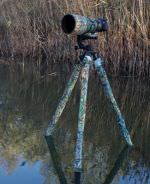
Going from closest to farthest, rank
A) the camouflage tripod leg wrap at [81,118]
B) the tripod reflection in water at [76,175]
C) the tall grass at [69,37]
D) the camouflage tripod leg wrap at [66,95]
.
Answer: the tripod reflection in water at [76,175], the camouflage tripod leg wrap at [81,118], the camouflage tripod leg wrap at [66,95], the tall grass at [69,37]

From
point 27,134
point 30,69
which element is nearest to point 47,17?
point 30,69

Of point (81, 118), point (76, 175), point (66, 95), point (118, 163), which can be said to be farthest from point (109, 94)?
point (76, 175)

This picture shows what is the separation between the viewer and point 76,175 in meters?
5.36

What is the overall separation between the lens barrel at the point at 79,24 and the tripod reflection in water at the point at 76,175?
1.44 metres

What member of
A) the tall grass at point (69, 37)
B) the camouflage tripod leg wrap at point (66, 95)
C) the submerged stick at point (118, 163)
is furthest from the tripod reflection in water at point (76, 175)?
the tall grass at point (69, 37)

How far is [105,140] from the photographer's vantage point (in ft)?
21.9

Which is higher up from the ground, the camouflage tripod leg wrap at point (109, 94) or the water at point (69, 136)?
the camouflage tripod leg wrap at point (109, 94)

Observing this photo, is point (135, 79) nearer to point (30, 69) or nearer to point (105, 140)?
point (30, 69)

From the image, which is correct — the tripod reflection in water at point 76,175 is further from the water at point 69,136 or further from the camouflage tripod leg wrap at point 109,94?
the camouflage tripod leg wrap at point 109,94

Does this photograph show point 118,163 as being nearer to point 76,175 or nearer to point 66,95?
point 76,175

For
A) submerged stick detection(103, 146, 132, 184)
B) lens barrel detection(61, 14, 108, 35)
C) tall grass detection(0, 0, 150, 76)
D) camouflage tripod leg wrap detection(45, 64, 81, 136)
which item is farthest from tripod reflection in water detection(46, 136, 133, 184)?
tall grass detection(0, 0, 150, 76)

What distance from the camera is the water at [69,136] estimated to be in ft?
18.0

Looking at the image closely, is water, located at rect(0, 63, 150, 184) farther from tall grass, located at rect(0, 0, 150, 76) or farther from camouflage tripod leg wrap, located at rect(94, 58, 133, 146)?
tall grass, located at rect(0, 0, 150, 76)

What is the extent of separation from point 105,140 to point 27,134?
101cm
